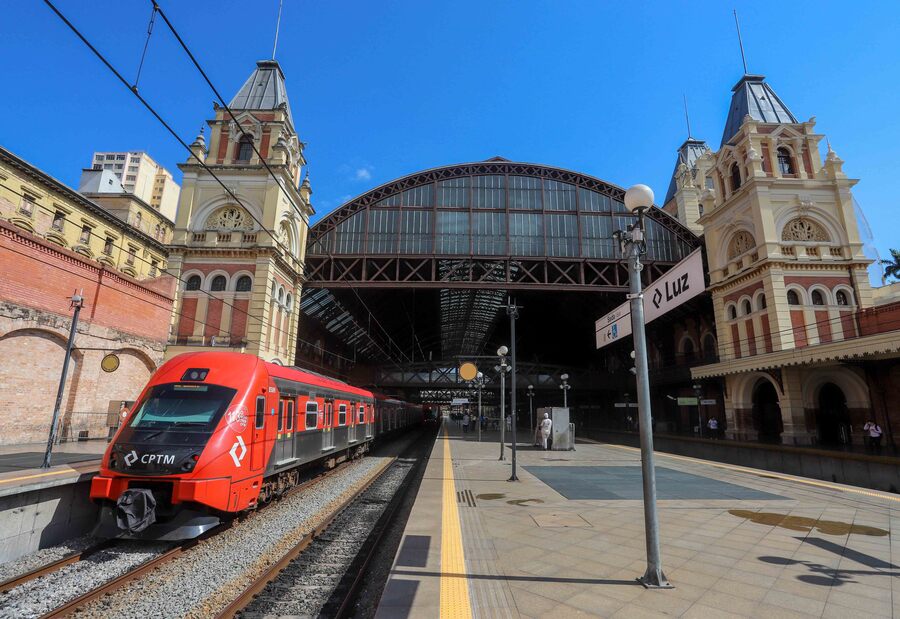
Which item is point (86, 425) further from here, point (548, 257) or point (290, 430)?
point (548, 257)

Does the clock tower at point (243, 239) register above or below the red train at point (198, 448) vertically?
above

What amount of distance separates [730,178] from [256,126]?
3236 cm

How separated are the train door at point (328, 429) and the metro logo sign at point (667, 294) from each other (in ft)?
32.9

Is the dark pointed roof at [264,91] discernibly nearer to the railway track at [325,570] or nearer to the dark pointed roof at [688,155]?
the railway track at [325,570]

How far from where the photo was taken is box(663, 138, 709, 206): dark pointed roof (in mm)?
48469

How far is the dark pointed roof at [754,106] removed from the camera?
3008 centimetres

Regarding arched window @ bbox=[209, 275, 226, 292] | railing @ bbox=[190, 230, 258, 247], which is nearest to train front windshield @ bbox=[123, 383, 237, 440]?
arched window @ bbox=[209, 275, 226, 292]

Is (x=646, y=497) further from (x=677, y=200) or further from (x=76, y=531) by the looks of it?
(x=677, y=200)

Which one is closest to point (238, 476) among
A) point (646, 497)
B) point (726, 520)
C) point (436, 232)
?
point (646, 497)

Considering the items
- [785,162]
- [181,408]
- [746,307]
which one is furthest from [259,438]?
[785,162]

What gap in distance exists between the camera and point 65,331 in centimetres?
1700

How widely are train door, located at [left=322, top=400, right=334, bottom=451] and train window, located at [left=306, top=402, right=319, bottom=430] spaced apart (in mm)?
986

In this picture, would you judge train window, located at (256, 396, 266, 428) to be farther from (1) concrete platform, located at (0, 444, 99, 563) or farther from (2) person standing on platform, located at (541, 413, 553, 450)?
(2) person standing on platform, located at (541, 413, 553, 450)

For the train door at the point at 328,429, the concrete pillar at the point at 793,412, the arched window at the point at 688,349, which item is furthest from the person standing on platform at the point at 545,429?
the arched window at the point at 688,349
